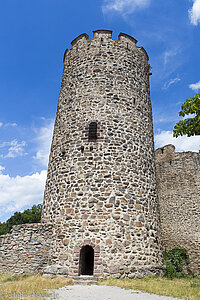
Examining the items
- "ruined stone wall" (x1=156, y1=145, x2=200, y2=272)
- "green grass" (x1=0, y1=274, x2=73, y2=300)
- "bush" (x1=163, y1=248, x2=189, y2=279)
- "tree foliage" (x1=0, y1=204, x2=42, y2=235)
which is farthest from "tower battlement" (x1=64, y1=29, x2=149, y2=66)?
"tree foliage" (x1=0, y1=204, x2=42, y2=235)

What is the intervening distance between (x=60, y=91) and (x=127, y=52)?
429 centimetres

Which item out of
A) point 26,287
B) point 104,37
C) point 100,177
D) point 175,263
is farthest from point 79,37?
point 175,263

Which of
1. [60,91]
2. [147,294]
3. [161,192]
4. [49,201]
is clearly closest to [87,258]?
[49,201]

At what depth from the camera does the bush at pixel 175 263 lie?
1017cm

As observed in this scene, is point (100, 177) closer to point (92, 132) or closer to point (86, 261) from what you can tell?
point (92, 132)

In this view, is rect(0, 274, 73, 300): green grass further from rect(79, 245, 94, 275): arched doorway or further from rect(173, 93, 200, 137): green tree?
rect(173, 93, 200, 137): green tree

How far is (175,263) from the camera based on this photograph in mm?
12734

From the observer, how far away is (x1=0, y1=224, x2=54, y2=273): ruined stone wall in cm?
914

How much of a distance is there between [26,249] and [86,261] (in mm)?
2548

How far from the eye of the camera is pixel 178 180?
1891cm

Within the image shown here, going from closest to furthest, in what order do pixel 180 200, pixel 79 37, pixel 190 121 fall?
1. pixel 190 121
2. pixel 79 37
3. pixel 180 200

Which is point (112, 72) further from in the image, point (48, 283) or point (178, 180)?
point (178, 180)

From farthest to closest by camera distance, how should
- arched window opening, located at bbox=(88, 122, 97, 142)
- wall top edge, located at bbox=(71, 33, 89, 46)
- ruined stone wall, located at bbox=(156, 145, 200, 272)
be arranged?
ruined stone wall, located at bbox=(156, 145, 200, 272) < wall top edge, located at bbox=(71, 33, 89, 46) < arched window opening, located at bbox=(88, 122, 97, 142)

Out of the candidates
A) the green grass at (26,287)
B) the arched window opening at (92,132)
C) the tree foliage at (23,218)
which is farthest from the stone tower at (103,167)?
the tree foliage at (23,218)
